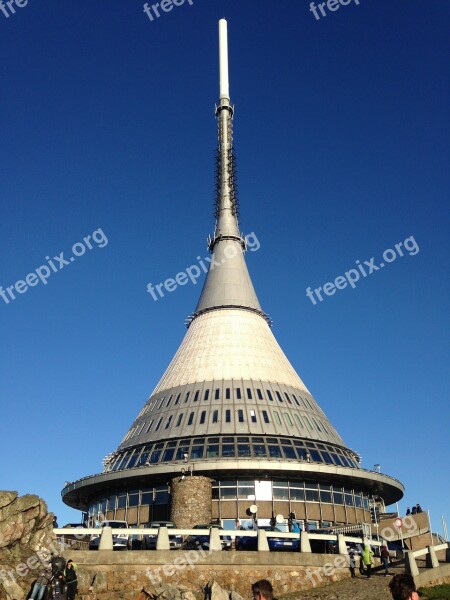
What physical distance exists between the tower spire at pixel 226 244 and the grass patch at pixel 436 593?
38795 mm

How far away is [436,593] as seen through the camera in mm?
23562

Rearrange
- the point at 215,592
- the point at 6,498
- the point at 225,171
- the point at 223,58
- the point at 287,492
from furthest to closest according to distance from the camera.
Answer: the point at 223,58, the point at 225,171, the point at 287,492, the point at 6,498, the point at 215,592

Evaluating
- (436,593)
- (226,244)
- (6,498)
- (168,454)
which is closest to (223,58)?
(226,244)

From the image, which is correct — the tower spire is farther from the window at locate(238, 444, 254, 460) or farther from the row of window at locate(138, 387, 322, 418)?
the window at locate(238, 444, 254, 460)

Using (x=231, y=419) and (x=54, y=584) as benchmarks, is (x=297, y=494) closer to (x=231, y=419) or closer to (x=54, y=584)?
(x=231, y=419)

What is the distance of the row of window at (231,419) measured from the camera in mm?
47469

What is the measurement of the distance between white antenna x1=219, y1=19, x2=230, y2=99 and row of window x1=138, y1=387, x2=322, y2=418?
46.7m

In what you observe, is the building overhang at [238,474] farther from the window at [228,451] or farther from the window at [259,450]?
the window at [259,450]

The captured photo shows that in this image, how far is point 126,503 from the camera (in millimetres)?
45812

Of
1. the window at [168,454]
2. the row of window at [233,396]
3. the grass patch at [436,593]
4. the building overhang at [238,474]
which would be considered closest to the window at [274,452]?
the building overhang at [238,474]

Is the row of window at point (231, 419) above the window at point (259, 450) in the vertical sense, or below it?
above

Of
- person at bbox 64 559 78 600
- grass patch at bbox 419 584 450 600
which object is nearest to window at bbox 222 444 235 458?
grass patch at bbox 419 584 450 600

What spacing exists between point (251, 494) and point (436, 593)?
20757mm

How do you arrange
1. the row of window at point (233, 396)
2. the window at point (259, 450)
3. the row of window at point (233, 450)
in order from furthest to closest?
the row of window at point (233, 396)
the row of window at point (233, 450)
the window at point (259, 450)
